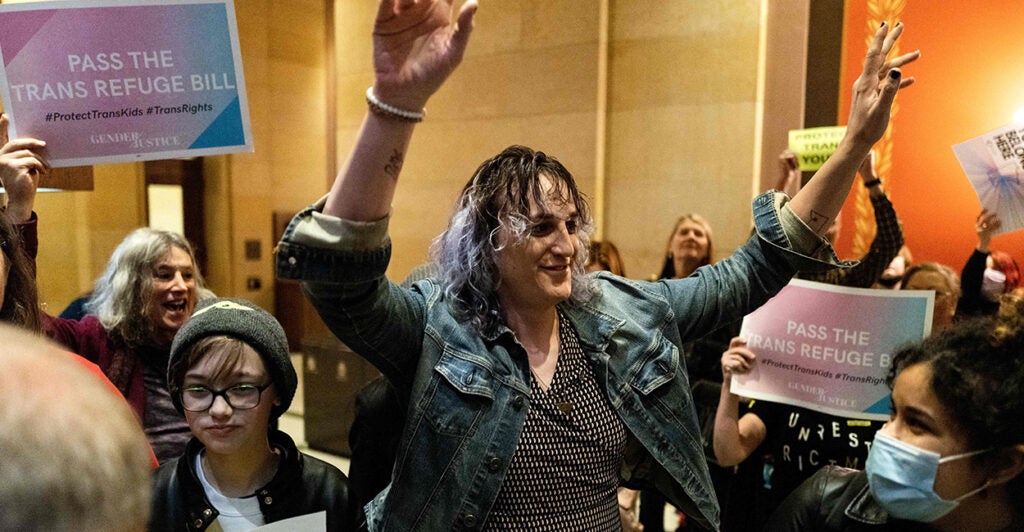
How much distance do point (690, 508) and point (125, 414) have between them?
4.39 feet

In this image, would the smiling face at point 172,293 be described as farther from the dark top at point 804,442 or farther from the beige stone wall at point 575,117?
the beige stone wall at point 575,117

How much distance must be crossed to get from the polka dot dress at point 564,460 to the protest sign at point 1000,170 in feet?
6.98

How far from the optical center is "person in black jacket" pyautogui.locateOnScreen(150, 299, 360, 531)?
1.51 metres

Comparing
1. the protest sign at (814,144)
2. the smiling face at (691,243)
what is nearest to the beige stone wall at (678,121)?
the smiling face at (691,243)

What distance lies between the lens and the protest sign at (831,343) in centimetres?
213

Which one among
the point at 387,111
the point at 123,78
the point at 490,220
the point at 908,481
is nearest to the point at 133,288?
the point at 123,78

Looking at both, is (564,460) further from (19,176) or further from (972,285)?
(972,285)

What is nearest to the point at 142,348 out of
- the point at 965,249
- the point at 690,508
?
the point at 690,508

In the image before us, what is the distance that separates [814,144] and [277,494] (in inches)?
116

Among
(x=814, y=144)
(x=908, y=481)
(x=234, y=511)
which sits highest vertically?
(x=814, y=144)

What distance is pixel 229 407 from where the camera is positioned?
1.52 meters

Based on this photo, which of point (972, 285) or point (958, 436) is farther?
point (972, 285)

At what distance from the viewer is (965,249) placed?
14.1 feet

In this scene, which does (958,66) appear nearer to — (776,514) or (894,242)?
(894,242)
